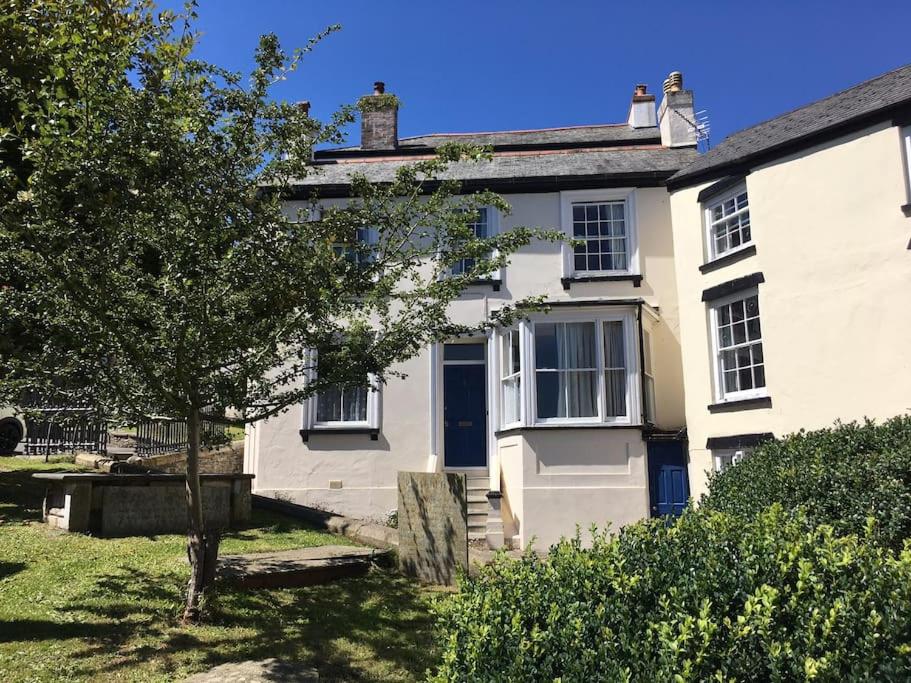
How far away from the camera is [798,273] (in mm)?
11281

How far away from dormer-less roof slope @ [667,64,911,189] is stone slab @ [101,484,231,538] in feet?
36.5

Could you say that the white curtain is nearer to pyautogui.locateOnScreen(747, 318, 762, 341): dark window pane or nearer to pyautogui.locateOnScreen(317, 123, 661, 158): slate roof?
pyautogui.locateOnScreen(747, 318, 762, 341): dark window pane

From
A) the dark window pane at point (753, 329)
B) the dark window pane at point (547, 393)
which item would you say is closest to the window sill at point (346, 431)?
the dark window pane at point (547, 393)

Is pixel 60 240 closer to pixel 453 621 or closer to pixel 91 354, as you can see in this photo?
pixel 91 354

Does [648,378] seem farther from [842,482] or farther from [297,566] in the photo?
[297,566]

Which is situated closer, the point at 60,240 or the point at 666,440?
the point at 60,240

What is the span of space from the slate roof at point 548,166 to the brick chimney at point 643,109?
2.18m

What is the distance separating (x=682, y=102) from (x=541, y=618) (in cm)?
1579

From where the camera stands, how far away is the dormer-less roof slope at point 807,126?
10.6 m

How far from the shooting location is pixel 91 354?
6125 mm

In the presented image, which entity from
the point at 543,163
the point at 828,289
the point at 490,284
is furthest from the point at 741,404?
the point at 543,163

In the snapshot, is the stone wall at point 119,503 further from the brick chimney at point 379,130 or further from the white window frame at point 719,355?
the brick chimney at point 379,130

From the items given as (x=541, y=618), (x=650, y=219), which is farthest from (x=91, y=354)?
(x=650, y=219)

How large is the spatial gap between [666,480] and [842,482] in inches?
277
